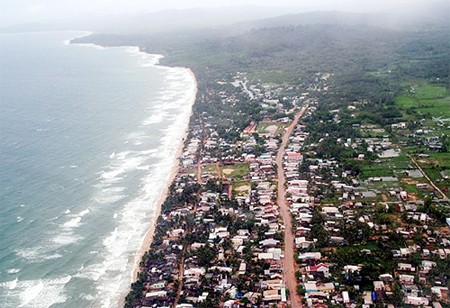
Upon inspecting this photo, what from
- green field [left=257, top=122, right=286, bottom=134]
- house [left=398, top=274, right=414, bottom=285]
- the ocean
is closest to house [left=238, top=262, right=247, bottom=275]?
the ocean

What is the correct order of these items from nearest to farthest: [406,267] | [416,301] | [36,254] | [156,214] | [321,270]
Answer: [416,301] < [406,267] < [321,270] < [36,254] < [156,214]

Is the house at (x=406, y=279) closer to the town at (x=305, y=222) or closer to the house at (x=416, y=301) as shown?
the town at (x=305, y=222)

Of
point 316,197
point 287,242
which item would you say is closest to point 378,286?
point 287,242

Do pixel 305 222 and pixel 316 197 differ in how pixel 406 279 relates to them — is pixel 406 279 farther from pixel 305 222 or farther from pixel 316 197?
pixel 316 197

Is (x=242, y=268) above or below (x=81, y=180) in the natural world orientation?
below

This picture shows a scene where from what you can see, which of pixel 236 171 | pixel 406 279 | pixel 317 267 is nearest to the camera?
pixel 406 279

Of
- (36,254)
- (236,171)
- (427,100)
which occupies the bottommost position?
(36,254)

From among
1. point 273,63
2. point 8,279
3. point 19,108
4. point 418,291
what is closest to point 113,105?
point 19,108
